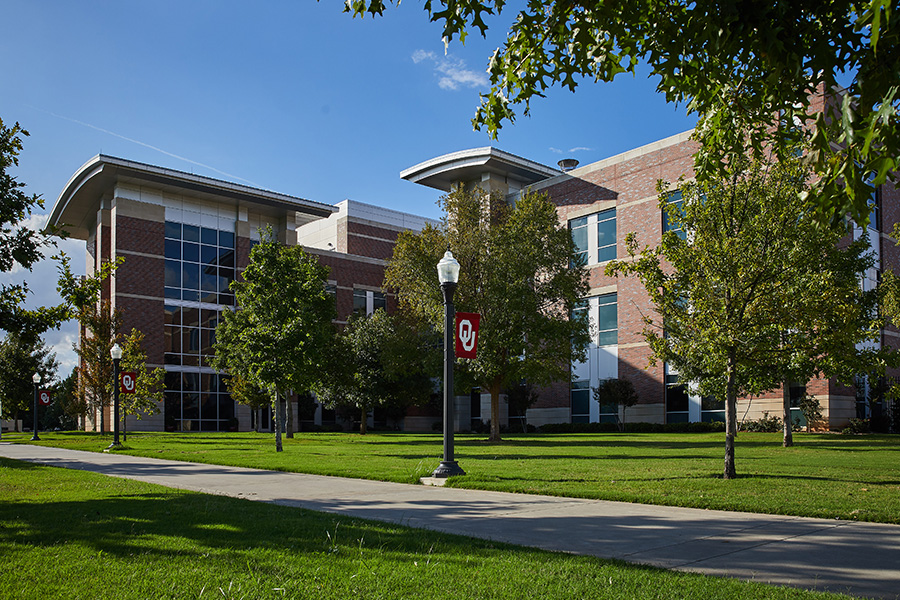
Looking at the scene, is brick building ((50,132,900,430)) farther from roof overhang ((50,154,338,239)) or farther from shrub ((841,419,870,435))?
shrub ((841,419,870,435))

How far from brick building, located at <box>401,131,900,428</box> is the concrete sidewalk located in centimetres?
2989

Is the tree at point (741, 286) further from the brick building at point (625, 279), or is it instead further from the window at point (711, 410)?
the window at point (711, 410)

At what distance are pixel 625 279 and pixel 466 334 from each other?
30817mm

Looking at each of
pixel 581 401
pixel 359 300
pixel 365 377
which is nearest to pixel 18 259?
pixel 365 377

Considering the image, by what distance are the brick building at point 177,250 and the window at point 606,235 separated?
2023 centimetres

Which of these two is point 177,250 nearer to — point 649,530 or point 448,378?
point 448,378

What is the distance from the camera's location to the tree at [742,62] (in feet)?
13.1

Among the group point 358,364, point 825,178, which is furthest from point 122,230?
point 825,178

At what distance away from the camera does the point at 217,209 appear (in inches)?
2066

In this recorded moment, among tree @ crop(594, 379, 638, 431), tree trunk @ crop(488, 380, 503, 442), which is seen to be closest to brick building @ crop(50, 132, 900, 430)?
tree @ crop(594, 379, 638, 431)

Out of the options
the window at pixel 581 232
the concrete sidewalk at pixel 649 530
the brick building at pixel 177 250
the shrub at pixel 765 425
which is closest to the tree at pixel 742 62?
the concrete sidewalk at pixel 649 530

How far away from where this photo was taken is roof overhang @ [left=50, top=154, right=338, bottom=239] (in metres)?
→ 47.1

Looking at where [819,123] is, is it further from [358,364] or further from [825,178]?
[358,364]

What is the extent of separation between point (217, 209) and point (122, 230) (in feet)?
22.8
